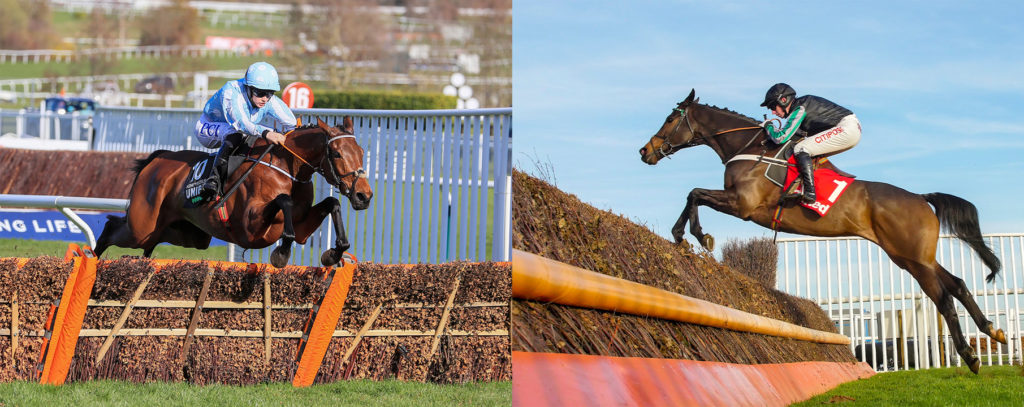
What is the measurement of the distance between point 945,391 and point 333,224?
11.2 feet

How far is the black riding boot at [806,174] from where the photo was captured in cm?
581

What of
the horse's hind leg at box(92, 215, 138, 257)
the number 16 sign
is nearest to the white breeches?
the horse's hind leg at box(92, 215, 138, 257)

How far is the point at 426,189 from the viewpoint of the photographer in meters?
6.92

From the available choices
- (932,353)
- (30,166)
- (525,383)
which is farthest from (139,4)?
(525,383)

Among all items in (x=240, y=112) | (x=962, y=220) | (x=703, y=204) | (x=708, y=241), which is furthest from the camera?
(x=962, y=220)

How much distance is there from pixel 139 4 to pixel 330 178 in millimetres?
68654

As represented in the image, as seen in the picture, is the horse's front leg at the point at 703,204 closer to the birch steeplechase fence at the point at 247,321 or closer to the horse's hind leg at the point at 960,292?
the birch steeplechase fence at the point at 247,321

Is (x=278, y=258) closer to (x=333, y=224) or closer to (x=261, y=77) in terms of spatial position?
(x=333, y=224)

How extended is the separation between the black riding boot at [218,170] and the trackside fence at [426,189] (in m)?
2.40

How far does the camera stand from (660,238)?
16.8ft

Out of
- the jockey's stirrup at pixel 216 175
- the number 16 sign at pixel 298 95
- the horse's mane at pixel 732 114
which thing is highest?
the number 16 sign at pixel 298 95

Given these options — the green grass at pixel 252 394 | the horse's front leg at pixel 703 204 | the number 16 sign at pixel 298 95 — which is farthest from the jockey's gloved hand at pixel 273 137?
the number 16 sign at pixel 298 95

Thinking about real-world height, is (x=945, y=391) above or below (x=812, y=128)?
below

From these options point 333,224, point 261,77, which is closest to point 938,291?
point 333,224
